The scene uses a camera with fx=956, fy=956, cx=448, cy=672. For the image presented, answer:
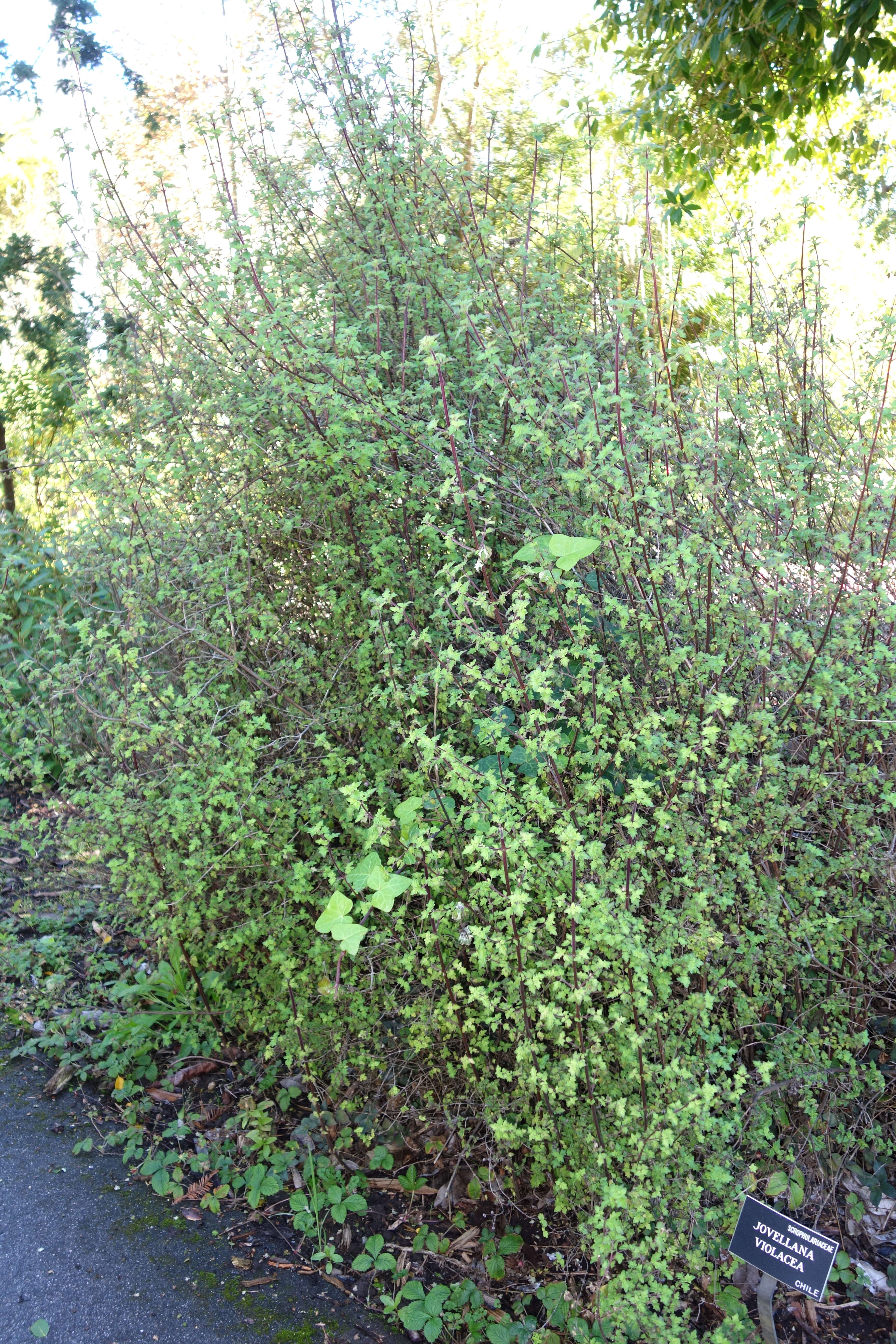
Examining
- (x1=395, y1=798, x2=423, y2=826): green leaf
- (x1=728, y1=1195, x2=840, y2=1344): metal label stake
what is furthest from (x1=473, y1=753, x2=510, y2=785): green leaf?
(x1=728, y1=1195, x2=840, y2=1344): metal label stake

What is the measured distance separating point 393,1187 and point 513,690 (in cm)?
151

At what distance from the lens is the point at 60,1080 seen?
2959 mm

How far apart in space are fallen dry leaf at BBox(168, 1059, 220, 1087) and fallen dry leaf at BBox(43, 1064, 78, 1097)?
11.8 inches

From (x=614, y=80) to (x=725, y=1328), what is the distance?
6372 millimetres

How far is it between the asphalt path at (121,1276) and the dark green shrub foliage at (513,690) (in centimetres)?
53

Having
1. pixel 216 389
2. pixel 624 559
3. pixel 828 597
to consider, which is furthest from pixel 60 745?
pixel 828 597

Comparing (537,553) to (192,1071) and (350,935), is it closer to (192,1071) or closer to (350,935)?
(350,935)

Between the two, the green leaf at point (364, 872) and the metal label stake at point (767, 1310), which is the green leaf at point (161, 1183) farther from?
the metal label stake at point (767, 1310)

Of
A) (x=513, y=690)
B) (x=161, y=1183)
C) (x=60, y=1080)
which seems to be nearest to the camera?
(x=513, y=690)

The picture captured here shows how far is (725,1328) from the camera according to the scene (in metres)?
2.09

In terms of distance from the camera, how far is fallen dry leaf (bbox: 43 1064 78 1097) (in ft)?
9.64

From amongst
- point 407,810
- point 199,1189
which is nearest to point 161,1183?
point 199,1189

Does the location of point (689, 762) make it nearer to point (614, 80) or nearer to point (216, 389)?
point (216, 389)

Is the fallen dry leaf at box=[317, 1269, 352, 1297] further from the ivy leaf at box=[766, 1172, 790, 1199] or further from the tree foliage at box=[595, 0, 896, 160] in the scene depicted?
the tree foliage at box=[595, 0, 896, 160]
